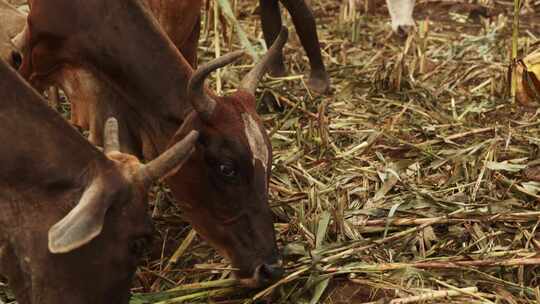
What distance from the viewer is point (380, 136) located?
5398 mm

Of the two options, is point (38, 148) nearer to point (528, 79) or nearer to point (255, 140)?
point (255, 140)

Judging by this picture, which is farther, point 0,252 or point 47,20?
point 47,20

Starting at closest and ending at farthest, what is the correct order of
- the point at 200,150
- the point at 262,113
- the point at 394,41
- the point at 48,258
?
the point at 48,258 → the point at 200,150 → the point at 262,113 → the point at 394,41

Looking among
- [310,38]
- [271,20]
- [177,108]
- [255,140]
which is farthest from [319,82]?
[255,140]

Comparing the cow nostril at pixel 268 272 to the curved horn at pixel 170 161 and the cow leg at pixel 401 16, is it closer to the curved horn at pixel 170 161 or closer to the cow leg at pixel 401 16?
the curved horn at pixel 170 161

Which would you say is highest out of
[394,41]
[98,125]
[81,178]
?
[81,178]

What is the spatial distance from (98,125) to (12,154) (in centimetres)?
131

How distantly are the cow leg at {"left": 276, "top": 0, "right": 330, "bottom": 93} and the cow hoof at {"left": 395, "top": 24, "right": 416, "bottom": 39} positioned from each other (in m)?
1.03

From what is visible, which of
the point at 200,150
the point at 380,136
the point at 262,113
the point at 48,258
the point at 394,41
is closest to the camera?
the point at 48,258

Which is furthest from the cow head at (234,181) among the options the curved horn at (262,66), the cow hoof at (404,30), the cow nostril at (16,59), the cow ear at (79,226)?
the cow hoof at (404,30)

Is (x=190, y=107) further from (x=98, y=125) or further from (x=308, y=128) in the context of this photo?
(x=308, y=128)

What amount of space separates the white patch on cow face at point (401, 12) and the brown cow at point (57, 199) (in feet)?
14.7

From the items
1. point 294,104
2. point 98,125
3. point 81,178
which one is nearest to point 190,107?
point 98,125

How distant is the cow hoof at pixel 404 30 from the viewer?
7190 mm
